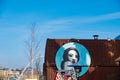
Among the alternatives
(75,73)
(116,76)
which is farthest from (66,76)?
(116,76)

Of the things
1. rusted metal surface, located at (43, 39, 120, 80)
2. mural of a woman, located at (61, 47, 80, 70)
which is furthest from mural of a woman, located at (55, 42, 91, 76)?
rusted metal surface, located at (43, 39, 120, 80)

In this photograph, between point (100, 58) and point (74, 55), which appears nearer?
point (74, 55)

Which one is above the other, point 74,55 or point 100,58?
point 74,55

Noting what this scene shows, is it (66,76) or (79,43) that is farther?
(79,43)

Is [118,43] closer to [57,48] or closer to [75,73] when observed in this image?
[57,48]

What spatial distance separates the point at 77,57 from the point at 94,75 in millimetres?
2097

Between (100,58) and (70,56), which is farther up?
(70,56)

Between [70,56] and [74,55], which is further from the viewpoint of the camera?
[70,56]

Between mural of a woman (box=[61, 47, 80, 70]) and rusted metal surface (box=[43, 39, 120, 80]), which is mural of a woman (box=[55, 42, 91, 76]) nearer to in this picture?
mural of a woman (box=[61, 47, 80, 70])

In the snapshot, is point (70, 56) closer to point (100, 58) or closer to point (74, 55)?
point (74, 55)

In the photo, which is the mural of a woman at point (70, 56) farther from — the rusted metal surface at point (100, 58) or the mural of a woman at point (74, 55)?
the rusted metal surface at point (100, 58)

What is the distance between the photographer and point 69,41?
102 ft

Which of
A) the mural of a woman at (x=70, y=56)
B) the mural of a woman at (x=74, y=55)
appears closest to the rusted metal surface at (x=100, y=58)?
the mural of a woman at (x=74, y=55)

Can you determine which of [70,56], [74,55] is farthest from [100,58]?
[70,56]
